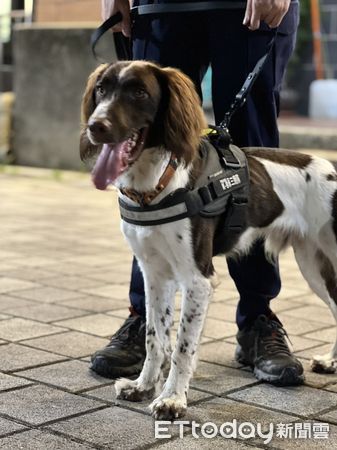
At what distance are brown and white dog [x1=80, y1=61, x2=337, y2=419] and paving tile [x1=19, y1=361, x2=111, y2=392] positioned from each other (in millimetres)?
163

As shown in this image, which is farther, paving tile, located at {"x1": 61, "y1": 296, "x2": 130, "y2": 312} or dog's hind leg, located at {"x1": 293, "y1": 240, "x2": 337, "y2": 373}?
paving tile, located at {"x1": 61, "y1": 296, "x2": 130, "y2": 312}

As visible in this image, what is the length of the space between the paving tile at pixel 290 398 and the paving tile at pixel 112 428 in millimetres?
460

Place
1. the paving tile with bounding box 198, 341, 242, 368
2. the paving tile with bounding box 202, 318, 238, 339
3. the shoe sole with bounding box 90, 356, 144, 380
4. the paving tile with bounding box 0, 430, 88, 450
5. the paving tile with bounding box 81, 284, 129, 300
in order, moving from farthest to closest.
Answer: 1. the paving tile with bounding box 81, 284, 129, 300
2. the paving tile with bounding box 202, 318, 238, 339
3. the paving tile with bounding box 198, 341, 242, 368
4. the shoe sole with bounding box 90, 356, 144, 380
5. the paving tile with bounding box 0, 430, 88, 450

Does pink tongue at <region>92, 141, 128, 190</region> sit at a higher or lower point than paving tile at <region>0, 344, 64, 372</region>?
higher

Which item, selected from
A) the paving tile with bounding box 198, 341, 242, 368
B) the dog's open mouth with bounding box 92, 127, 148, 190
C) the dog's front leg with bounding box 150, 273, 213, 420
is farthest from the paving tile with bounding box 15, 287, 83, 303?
the dog's open mouth with bounding box 92, 127, 148, 190

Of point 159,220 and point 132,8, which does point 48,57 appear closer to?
point 132,8

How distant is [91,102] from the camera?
3.21 meters

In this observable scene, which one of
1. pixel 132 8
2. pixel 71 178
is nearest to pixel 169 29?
pixel 132 8

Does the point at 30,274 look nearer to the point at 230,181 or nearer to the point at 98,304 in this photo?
the point at 98,304

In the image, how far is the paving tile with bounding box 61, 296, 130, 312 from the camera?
188 inches

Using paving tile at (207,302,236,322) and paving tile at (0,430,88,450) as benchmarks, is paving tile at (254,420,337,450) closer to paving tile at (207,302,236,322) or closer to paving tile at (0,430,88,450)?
paving tile at (0,430,88,450)

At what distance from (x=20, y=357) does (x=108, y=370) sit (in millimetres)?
438

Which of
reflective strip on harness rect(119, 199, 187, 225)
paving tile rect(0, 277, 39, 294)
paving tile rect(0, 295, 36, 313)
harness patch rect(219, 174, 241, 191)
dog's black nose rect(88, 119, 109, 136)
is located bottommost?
paving tile rect(0, 277, 39, 294)

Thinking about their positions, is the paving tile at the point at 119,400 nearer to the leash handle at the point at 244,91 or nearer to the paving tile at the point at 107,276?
the leash handle at the point at 244,91
